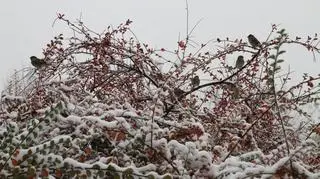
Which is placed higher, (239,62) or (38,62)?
(239,62)

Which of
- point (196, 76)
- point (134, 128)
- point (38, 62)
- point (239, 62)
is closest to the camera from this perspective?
point (134, 128)

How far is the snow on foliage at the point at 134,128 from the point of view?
1835 millimetres

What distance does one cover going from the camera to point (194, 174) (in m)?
1.95

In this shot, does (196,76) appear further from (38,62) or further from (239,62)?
(38,62)

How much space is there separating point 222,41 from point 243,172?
2433 mm

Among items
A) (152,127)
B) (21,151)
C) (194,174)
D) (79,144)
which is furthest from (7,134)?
(194,174)

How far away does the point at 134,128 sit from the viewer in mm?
2379

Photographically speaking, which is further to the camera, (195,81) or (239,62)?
(239,62)

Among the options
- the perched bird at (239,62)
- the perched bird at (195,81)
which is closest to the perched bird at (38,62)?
the perched bird at (195,81)

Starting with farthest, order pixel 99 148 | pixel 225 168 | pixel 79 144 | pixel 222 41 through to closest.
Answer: pixel 222 41 → pixel 99 148 → pixel 79 144 → pixel 225 168

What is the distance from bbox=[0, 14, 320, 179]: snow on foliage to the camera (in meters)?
1.83

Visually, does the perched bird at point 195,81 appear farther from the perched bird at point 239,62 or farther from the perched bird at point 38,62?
the perched bird at point 38,62

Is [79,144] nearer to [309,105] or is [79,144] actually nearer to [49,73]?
[49,73]

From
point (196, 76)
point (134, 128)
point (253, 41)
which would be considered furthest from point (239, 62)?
point (134, 128)
